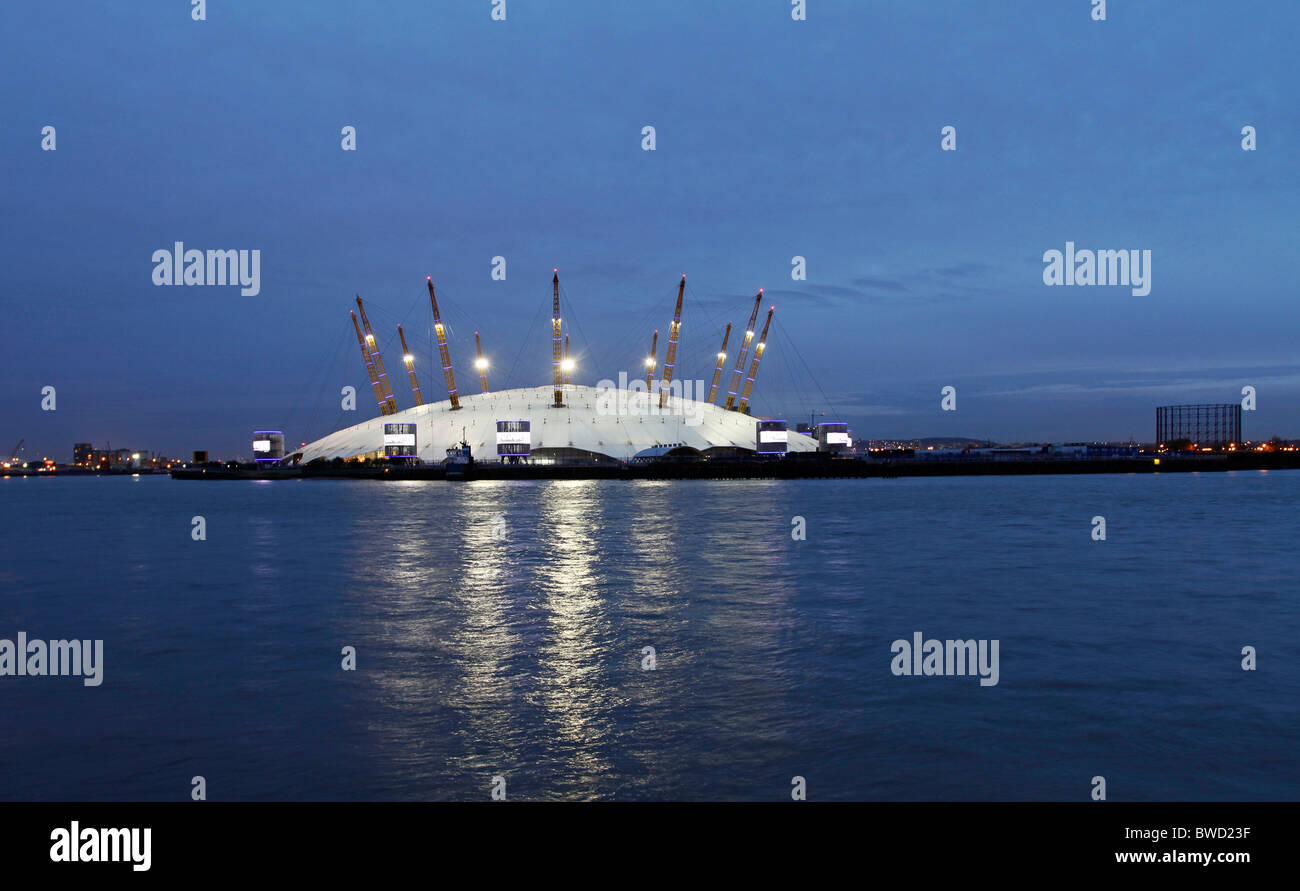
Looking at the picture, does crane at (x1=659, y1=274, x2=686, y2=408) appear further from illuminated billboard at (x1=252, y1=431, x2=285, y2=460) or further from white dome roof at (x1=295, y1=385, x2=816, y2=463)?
illuminated billboard at (x1=252, y1=431, x2=285, y2=460)

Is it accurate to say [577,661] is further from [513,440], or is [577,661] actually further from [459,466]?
[513,440]

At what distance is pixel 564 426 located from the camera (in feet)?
483

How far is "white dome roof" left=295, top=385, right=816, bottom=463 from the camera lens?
146m

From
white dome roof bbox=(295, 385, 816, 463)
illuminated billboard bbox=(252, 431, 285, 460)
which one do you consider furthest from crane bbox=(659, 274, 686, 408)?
illuminated billboard bbox=(252, 431, 285, 460)

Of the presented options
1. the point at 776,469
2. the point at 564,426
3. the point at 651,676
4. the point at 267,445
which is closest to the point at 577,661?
the point at 651,676

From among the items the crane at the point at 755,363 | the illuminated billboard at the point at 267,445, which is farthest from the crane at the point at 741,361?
the illuminated billboard at the point at 267,445

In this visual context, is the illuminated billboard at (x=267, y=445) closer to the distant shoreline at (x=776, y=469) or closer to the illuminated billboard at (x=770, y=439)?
the distant shoreline at (x=776, y=469)

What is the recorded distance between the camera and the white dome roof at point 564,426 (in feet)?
478

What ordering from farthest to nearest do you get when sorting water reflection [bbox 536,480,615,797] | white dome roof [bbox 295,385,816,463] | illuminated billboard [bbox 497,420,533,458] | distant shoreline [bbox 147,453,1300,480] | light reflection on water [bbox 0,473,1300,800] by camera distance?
white dome roof [bbox 295,385,816,463] → illuminated billboard [bbox 497,420,533,458] → distant shoreline [bbox 147,453,1300,480] → water reflection [bbox 536,480,615,797] → light reflection on water [bbox 0,473,1300,800]
